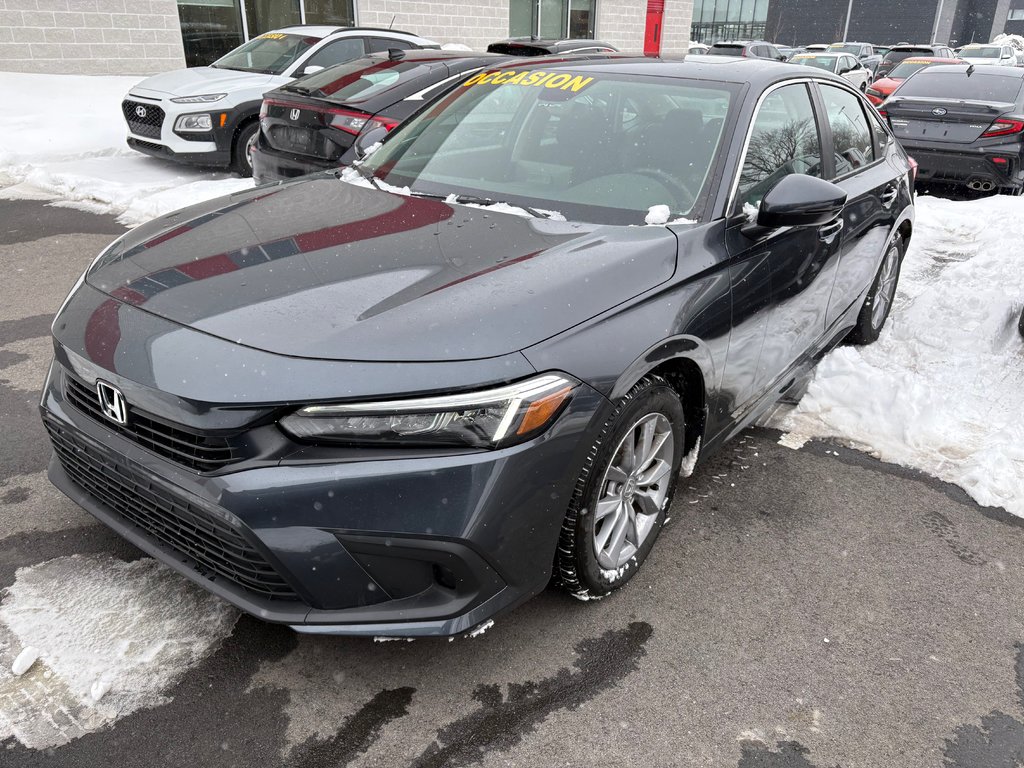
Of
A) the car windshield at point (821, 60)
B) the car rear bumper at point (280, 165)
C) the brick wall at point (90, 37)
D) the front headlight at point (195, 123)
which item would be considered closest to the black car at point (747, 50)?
the car windshield at point (821, 60)

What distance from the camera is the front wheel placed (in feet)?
7.79

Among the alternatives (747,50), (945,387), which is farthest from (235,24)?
(945,387)

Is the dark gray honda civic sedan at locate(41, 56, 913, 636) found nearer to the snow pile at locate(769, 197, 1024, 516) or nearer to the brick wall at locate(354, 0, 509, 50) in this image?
the snow pile at locate(769, 197, 1024, 516)

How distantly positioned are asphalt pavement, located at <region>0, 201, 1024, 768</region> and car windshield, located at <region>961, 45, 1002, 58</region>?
34.9 m

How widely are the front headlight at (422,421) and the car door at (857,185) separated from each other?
7.94 ft

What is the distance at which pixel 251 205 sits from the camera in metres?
3.10

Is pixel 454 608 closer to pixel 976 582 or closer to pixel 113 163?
pixel 976 582

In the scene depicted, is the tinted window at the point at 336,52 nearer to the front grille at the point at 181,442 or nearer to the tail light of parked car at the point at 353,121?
the tail light of parked car at the point at 353,121

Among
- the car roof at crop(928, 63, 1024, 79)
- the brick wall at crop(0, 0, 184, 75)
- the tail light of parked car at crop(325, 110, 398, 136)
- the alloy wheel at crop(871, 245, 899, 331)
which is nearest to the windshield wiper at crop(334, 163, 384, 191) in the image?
the alloy wheel at crop(871, 245, 899, 331)

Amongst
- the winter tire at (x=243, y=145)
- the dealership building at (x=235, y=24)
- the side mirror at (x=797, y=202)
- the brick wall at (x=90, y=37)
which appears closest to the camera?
the side mirror at (x=797, y=202)

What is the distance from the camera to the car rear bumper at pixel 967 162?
884cm

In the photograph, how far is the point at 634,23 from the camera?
2252cm

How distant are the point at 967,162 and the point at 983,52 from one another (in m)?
28.6

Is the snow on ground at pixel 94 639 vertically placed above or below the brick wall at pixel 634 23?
below
